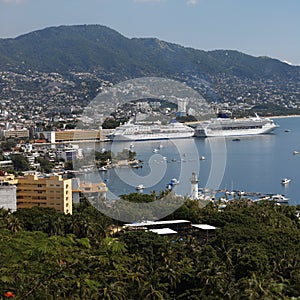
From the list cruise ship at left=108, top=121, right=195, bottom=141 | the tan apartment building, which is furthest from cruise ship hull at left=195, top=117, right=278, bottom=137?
the tan apartment building

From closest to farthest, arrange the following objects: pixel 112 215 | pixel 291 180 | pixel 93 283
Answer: pixel 93 283
pixel 112 215
pixel 291 180

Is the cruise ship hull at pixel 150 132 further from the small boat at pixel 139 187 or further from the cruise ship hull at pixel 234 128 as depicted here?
the small boat at pixel 139 187

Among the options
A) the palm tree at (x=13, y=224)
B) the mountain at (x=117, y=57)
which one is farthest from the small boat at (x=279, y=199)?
the mountain at (x=117, y=57)

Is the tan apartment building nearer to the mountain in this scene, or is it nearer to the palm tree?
the palm tree

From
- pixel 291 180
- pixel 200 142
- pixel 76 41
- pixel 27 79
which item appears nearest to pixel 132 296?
pixel 291 180

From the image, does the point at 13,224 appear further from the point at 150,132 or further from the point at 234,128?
the point at 234,128

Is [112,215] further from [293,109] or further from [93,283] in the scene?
[293,109]
